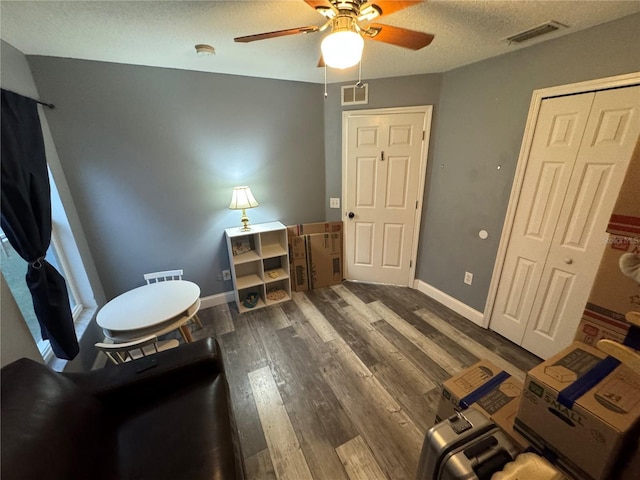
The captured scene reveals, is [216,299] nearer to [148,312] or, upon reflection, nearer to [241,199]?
[148,312]

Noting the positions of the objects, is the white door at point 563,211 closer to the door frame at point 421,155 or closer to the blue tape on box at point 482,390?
the door frame at point 421,155

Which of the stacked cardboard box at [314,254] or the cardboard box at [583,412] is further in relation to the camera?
the stacked cardboard box at [314,254]

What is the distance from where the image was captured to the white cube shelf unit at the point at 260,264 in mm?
2721

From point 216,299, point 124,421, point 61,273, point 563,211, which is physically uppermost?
point 563,211

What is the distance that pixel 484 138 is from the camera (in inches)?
86.8

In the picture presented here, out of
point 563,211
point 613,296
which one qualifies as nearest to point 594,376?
point 613,296

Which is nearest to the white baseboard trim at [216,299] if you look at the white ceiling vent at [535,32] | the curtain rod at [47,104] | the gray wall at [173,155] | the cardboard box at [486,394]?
the gray wall at [173,155]

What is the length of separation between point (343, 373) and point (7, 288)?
197 cm

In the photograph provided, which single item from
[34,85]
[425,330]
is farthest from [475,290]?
[34,85]

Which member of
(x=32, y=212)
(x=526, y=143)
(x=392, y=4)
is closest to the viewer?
(x=392, y=4)

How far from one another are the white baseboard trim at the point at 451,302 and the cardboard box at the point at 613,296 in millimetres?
1545

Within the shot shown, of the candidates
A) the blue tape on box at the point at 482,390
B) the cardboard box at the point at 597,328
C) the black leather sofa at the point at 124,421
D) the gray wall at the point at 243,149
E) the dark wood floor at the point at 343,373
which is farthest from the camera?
the gray wall at the point at 243,149

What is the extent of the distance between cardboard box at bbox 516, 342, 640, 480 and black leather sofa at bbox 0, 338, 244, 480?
1159mm

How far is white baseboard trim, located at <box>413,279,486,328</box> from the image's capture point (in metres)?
2.48
